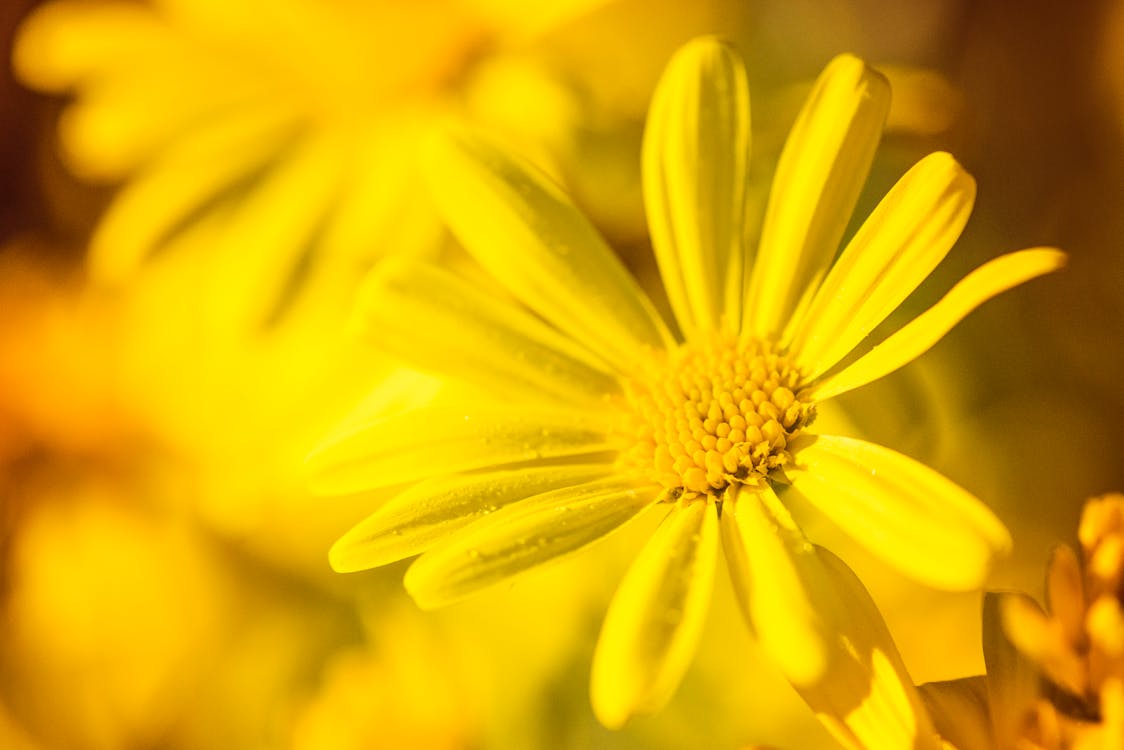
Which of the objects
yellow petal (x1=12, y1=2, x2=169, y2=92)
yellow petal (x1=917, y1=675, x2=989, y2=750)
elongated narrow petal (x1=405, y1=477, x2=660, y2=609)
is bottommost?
yellow petal (x1=917, y1=675, x2=989, y2=750)

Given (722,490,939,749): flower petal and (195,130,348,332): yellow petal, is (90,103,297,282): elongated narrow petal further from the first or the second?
(722,490,939,749): flower petal

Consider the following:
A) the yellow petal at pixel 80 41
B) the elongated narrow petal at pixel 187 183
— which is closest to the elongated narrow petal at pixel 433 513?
the elongated narrow petal at pixel 187 183

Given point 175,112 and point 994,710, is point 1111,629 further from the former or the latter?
point 175,112

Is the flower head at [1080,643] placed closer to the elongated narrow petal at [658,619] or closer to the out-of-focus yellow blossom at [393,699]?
the elongated narrow petal at [658,619]

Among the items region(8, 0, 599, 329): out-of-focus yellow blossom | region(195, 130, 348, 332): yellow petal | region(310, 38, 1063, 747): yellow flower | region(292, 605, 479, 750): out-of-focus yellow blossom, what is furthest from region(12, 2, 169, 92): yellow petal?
region(292, 605, 479, 750): out-of-focus yellow blossom

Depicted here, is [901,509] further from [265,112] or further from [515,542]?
[265,112]

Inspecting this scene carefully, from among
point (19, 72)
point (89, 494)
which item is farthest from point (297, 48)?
point (89, 494)

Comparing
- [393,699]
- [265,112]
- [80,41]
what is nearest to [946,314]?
[393,699]
